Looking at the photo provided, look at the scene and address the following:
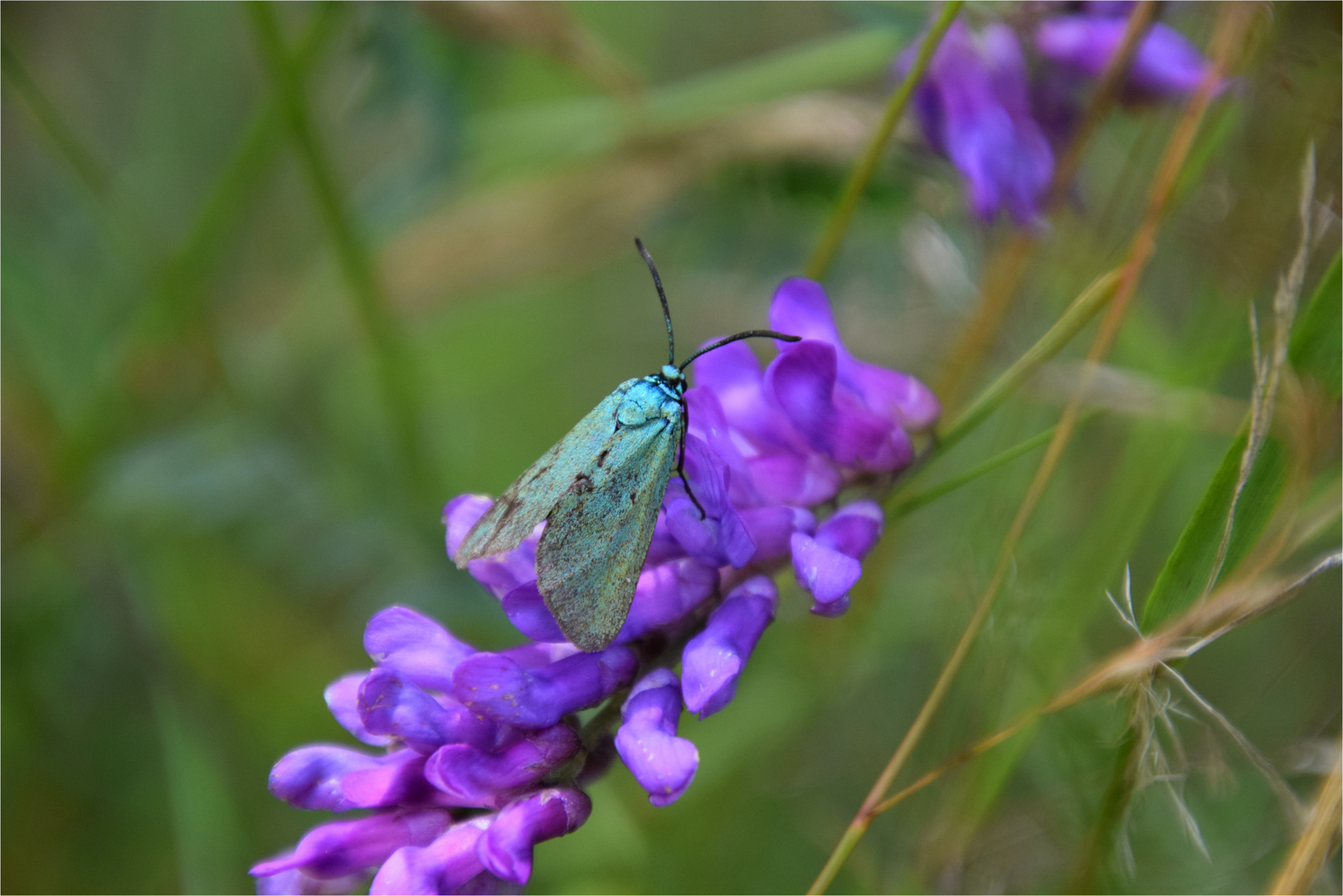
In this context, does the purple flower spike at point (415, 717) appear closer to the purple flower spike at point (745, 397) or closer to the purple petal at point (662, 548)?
the purple petal at point (662, 548)

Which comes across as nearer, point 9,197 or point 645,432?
point 645,432

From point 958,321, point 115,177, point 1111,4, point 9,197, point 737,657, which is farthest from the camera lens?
point 115,177

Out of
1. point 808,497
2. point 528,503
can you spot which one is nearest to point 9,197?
Result: point 528,503

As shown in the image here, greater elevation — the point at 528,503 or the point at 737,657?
the point at 528,503

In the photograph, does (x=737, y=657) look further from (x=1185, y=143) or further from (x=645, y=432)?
(x=1185, y=143)

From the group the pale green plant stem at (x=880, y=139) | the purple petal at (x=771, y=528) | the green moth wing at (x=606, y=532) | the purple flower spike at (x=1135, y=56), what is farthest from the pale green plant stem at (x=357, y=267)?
the purple flower spike at (x=1135, y=56)

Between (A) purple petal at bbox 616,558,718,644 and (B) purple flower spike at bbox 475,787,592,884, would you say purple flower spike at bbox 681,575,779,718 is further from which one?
(B) purple flower spike at bbox 475,787,592,884

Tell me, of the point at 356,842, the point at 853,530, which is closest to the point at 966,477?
the point at 853,530
